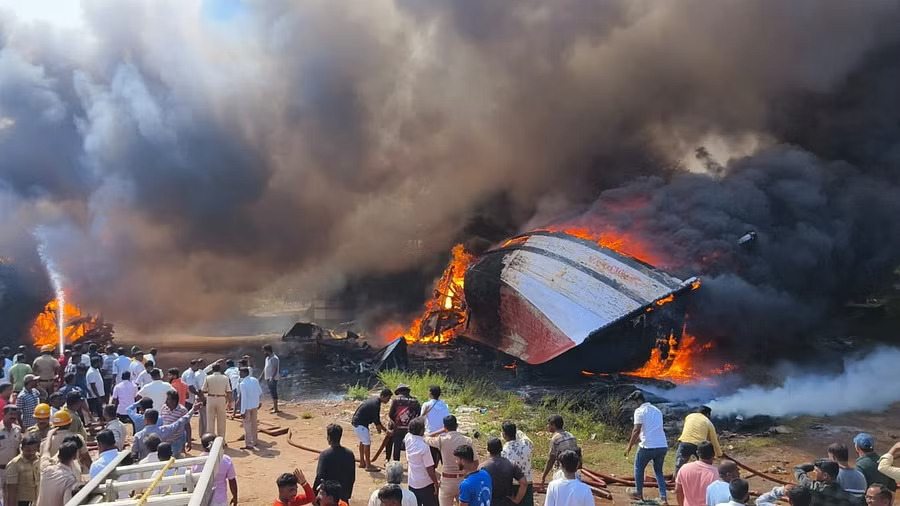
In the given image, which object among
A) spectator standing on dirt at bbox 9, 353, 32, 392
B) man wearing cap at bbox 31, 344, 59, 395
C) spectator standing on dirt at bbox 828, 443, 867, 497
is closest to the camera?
spectator standing on dirt at bbox 828, 443, 867, 497

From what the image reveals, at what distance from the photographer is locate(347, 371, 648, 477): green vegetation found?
10.0 m

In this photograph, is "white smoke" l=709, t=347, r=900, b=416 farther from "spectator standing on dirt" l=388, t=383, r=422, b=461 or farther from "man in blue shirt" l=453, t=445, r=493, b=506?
"man in blue shirt" l=453, t=445, r=493, b=506

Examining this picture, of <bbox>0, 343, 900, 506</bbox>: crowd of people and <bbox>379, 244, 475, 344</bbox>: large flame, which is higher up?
<bbox>379, 244, 475, 344</bbox>: large flame

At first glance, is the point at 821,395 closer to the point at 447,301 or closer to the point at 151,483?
the point at 447,301

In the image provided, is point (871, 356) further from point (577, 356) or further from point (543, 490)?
A: point (543, 490)

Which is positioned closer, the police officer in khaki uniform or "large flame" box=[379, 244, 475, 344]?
the police officer in khaki uniform

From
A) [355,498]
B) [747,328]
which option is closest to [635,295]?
[747,328]

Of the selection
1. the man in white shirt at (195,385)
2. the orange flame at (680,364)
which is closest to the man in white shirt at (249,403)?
the man in white shirt at (195,385)

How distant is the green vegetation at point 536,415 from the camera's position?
10.0 m

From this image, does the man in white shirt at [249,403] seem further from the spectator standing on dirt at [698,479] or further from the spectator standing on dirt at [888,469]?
the spectator standing on dirt at [888,469]

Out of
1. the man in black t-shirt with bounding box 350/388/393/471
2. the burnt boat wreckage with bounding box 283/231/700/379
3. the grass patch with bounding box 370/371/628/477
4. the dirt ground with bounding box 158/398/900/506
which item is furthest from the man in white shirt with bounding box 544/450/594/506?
the burnt boat wreckage with bounding box 283/231/700/379

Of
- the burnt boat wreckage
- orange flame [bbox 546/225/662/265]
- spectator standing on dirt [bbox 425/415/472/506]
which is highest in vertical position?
orange flame [bbox 546/225/662/265]

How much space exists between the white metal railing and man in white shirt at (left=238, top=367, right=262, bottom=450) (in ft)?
Result: 17.9

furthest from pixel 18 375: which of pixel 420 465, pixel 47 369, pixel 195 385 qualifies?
pixel 420 465
